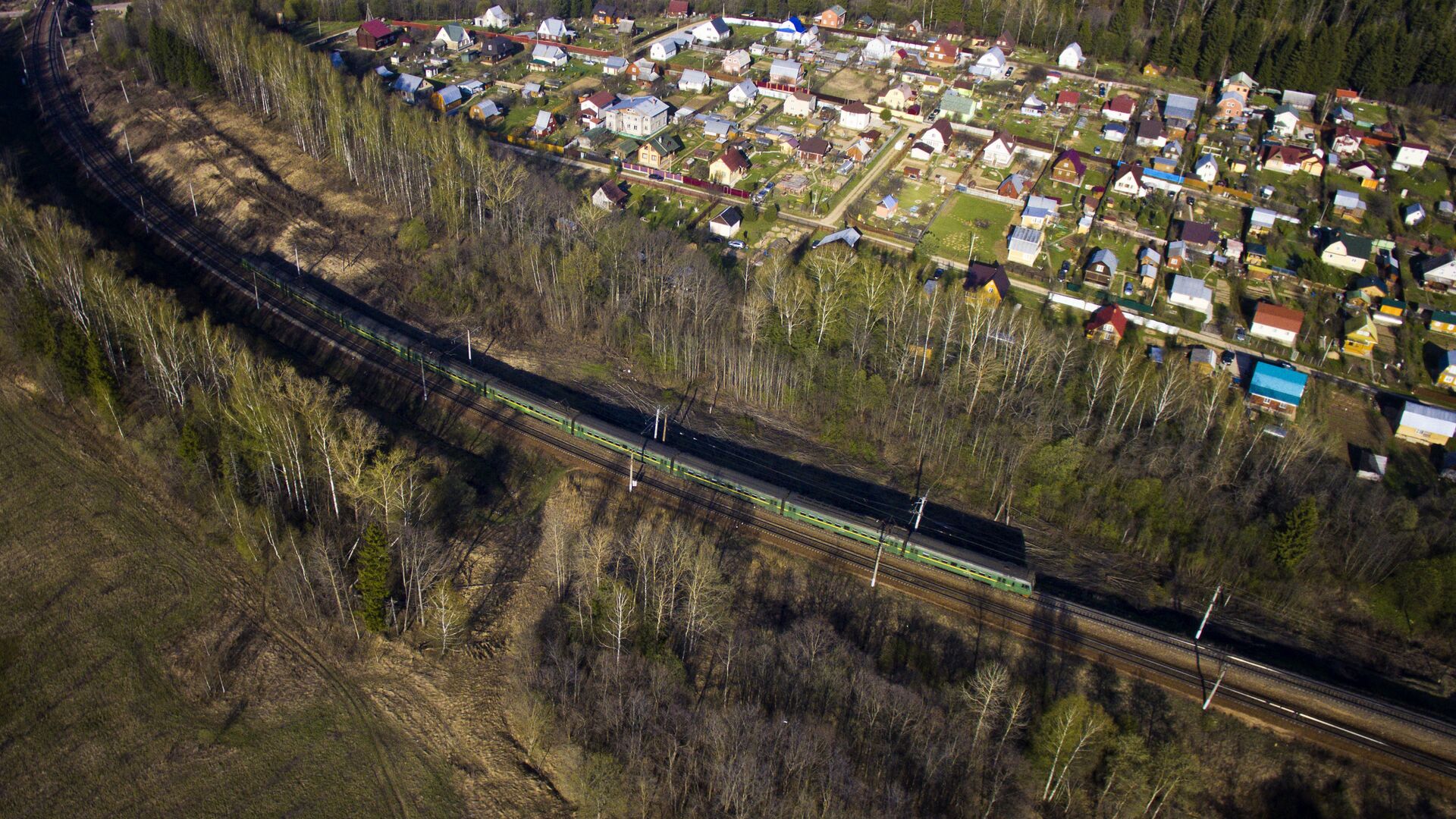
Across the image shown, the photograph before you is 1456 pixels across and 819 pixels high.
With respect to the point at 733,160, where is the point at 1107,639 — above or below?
below

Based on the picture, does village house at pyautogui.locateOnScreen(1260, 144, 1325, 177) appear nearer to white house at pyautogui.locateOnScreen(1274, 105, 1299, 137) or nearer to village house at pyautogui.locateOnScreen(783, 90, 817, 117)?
white house at pyautogui.locateOnScreen(1274, 105, 1299, 137)

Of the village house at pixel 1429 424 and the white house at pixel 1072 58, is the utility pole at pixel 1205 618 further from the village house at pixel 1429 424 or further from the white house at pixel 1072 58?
the white house at pixel 1072 58

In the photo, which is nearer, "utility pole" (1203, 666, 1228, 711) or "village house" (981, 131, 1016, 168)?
"utility pole" (1203, 666, 1228, 711)

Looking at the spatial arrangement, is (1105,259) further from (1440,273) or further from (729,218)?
(729,218)

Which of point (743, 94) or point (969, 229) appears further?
point (743, 94)

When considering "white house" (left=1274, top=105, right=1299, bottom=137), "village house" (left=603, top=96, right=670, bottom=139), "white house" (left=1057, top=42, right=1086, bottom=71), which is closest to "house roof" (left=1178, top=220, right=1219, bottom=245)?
"white house" (left=1274, top=105, right=1299, bottom=137)

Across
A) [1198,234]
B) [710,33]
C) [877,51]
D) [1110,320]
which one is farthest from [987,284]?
[710,33]
